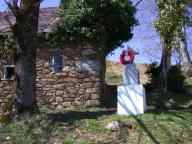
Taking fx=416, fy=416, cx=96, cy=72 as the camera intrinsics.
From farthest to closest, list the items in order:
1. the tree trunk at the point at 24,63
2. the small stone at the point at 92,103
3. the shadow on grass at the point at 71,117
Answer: the small stone at the point at 92,103
the shadow on grass at the point at 71,117
the tree trunk at the point at 24,63

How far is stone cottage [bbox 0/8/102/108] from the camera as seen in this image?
1554 centimetres

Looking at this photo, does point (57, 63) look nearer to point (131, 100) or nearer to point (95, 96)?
point (95, 96)

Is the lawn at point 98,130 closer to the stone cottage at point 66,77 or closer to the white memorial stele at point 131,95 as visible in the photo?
the white memorial stele at point 131,95

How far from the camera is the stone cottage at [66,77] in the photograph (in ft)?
51.0

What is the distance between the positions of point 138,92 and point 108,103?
15.6ft

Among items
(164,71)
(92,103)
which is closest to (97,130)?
(92,103)

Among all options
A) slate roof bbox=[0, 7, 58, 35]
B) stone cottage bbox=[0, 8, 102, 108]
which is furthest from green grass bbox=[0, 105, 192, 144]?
slate roof bbox=[0, 7, 58, 35]

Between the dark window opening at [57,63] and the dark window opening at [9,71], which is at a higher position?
the dark window opening at [57,63]

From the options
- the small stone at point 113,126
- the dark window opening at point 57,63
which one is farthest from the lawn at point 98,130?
the dark window opening at point 57,63

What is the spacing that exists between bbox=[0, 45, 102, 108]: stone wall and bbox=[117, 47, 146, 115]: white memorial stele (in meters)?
3.79

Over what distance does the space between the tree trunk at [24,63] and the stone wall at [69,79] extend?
4.47 m

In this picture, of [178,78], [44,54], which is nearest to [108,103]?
[44,54]

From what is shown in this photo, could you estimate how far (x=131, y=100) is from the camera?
11531 millimetres

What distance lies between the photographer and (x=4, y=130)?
10.3 meters
